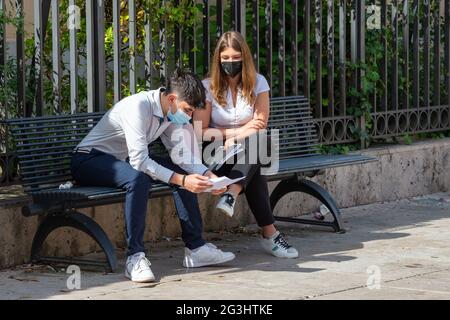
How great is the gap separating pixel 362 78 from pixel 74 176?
367cm

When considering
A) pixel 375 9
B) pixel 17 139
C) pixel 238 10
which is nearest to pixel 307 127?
pixel 238 10

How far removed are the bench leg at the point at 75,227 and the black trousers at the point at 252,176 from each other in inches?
38.3

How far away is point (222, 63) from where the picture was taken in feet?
27.1

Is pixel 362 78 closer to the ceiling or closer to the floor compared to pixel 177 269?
closer to the ceiling

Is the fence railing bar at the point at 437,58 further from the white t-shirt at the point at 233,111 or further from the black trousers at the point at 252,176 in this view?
the black trousers at the point at 252,176

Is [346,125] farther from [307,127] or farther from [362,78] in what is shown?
[307,127]

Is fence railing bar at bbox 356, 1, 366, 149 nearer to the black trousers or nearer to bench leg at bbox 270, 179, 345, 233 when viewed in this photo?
bench leg at bbox 270, 179, 345, 233

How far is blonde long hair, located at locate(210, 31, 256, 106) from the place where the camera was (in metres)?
8.20

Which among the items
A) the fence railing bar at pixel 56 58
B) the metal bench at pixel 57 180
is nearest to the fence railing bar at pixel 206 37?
the metal bench at pixel 57 180

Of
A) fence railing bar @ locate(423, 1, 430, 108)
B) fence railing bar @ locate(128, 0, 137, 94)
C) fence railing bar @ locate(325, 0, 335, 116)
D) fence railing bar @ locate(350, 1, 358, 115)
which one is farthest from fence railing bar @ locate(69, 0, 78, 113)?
fence railing bar @ locate(423, 1, 430, 108)

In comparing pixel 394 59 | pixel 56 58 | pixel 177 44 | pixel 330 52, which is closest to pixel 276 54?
pixel 330 52

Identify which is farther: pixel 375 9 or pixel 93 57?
pixel 375 9

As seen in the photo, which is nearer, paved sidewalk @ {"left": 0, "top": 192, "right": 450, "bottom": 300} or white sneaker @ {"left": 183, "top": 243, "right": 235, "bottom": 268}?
paved sidewalk @ {"left": 0, "top": 192, "right": 450, "bottom": 300}

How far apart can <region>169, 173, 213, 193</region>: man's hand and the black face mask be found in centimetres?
106
